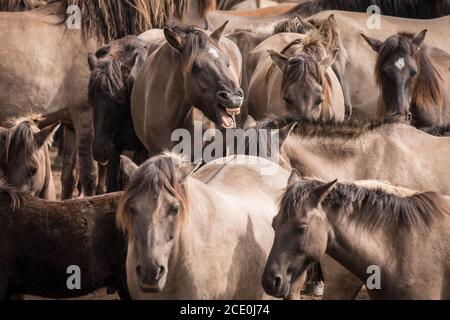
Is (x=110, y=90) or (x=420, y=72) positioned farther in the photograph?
(x=420, y=72)

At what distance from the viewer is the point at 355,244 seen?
6.51m

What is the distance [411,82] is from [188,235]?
3.79 meters

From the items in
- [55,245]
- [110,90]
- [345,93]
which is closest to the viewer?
[55,245]

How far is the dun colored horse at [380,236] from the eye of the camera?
21.0ft

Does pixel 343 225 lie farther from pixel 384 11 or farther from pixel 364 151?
pixel 384 11

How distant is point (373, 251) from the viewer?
6523 millimetres

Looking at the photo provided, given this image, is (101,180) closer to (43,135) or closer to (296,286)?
(43,135)

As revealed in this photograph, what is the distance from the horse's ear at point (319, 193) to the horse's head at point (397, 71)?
314 centimetres

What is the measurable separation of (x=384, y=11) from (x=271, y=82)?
334 cm

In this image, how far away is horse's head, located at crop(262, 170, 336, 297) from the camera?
20.8ft

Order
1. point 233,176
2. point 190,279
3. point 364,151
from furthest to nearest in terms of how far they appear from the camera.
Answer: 1. point 364,151
2. point 233,176
3. point 190,279

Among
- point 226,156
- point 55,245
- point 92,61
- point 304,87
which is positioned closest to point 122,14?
point 92,61
